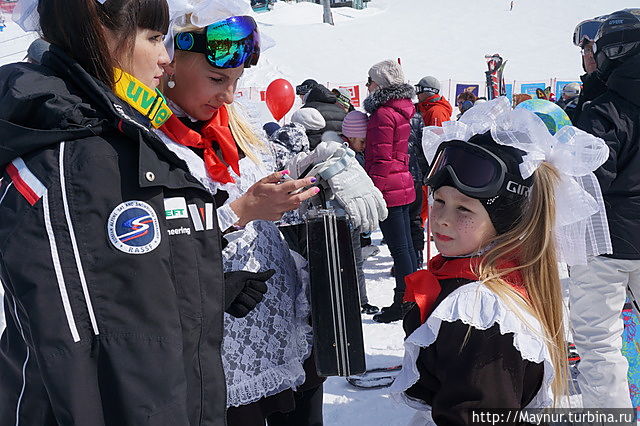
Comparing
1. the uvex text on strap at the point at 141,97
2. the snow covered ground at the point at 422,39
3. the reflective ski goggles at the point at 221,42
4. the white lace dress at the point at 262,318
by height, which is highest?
the snow covered ground at the point at 422,39

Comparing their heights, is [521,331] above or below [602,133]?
below

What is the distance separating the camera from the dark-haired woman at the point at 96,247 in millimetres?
965

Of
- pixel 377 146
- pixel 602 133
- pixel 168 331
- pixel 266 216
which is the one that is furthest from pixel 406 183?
pixel 168 331

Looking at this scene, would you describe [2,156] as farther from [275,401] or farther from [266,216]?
[275,401]

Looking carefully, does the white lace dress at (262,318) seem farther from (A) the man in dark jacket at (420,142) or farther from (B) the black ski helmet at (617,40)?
(A) the man in dark jacket at (420,142)

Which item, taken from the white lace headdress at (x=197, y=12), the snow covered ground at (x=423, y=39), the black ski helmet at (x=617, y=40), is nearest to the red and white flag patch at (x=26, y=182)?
the white lace headdress at (x=197, y=12)

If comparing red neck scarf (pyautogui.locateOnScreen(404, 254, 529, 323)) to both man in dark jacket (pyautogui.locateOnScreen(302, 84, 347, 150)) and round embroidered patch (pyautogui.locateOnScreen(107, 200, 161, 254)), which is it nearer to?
round embroidered patch (pyautogui.locateOnScreen(107, 200, 161, 254))

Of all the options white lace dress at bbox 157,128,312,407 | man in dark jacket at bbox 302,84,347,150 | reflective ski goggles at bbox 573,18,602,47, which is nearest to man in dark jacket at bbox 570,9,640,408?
reflective ski goggles at bbox 573,18,602,47

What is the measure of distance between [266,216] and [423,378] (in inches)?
24.6

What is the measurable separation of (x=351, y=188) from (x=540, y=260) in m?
0.65

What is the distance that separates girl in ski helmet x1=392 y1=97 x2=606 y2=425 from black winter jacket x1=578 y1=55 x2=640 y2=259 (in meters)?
1.39

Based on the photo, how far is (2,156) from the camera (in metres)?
1.04

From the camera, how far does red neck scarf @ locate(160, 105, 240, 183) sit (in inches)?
64.9

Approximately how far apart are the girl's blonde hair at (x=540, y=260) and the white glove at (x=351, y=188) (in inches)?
18.5
